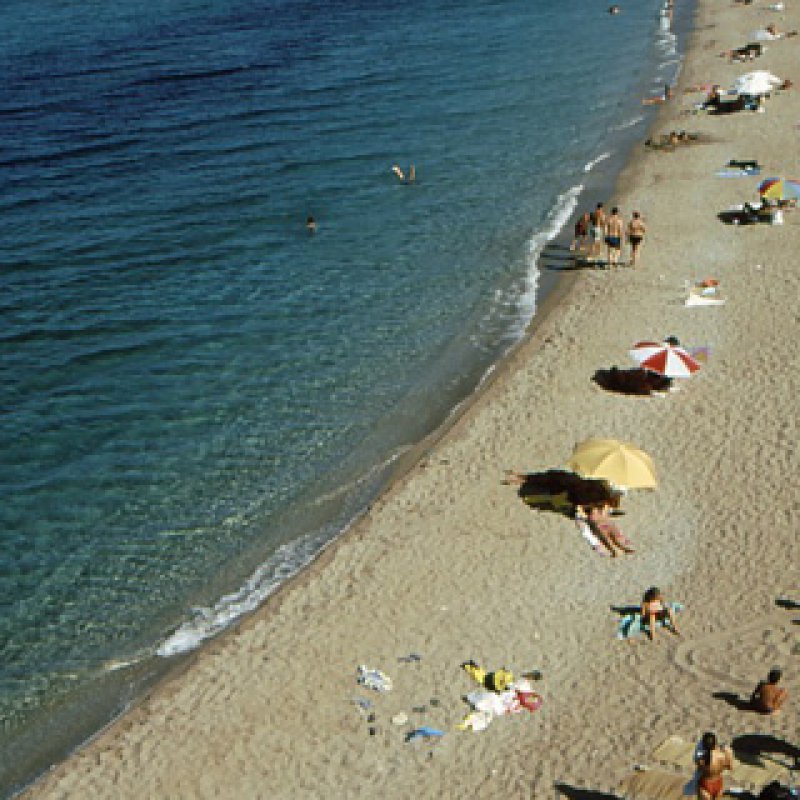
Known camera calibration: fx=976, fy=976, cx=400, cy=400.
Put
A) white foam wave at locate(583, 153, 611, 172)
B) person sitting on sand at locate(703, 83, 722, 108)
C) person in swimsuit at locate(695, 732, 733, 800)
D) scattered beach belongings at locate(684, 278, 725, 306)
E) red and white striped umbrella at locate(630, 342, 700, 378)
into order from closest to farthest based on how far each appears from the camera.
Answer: person in swimsuit at locate(695, 732, 733, 800), red and white striped umbrella at locate(630, 342, 700, 378), scattered beach belongings at locate(684, 278, 725, 306), white foam wave at locate(583, 153, 611, 172), person sitting on sand at locate(703, 83, 722, 108)

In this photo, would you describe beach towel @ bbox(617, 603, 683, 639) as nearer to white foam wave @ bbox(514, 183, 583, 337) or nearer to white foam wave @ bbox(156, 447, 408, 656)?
white foam wave @ bbox(156, 447, 408, 656)

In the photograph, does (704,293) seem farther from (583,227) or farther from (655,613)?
(655,613)

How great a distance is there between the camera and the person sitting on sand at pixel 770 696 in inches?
580

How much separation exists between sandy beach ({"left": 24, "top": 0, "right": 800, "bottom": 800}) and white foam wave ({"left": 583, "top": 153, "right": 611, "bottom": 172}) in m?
16.9

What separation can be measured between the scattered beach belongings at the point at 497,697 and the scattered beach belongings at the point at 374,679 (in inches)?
55.5

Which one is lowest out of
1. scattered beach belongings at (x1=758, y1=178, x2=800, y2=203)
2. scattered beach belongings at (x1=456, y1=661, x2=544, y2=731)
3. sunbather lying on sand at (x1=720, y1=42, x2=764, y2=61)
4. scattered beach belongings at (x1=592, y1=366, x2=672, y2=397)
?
scattered beach belongings at (x1=456, y1=661, x2=544, y2=731)

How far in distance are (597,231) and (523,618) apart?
17.9m

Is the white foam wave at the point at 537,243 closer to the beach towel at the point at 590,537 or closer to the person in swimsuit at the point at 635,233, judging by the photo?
the person in swimsuit at the point at 635,233

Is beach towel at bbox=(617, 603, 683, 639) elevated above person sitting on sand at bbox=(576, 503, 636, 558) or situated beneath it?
situated beneath

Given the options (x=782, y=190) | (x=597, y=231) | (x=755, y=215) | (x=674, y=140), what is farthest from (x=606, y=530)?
(x=674, y=140)

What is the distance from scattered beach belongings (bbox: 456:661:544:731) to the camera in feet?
52.2

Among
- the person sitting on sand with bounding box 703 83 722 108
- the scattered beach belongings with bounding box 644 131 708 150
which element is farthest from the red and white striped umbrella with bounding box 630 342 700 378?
the person sitting on sand with bounding box 703 83 722 108

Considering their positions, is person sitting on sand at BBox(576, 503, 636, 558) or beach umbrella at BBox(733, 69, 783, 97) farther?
beach umbrella at BBox(733, 69, 783, 97)

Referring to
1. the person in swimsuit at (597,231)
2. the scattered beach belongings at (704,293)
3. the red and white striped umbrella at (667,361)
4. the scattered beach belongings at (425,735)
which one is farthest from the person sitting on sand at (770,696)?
the person in swimsuit at (597,231)
